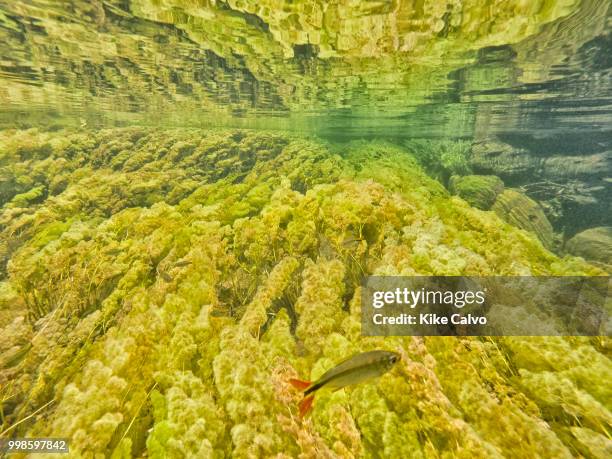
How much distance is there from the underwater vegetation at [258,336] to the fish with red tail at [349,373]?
923mm

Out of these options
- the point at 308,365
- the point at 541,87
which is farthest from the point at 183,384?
the point at 541,87

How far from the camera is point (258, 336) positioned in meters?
3.49

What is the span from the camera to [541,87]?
31.8ft

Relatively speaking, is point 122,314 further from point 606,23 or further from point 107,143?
point 606,23

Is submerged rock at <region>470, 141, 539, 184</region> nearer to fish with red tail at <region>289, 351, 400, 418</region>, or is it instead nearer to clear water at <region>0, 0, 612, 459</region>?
clear water at <region>0, 0, 612, 459</region>

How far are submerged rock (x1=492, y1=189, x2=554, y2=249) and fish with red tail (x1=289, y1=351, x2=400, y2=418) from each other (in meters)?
8.26

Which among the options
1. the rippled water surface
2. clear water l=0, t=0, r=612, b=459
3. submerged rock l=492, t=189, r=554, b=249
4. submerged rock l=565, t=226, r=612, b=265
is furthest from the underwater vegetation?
submerged rock l=492, t=189, r=554, b=249

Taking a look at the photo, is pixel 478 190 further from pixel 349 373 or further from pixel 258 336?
pixel 349 373

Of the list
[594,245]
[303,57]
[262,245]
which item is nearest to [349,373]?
[262,245]

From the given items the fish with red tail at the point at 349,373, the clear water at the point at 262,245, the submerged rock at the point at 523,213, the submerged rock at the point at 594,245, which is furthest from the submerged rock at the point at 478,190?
the fish with red tail at the point at 349,373

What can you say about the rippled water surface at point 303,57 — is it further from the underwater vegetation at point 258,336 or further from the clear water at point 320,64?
the underwater vegetation at point 258,336

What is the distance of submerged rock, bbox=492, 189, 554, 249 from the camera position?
329 inches

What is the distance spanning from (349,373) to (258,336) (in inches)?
67.8

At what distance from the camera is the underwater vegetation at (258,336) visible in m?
2.62
